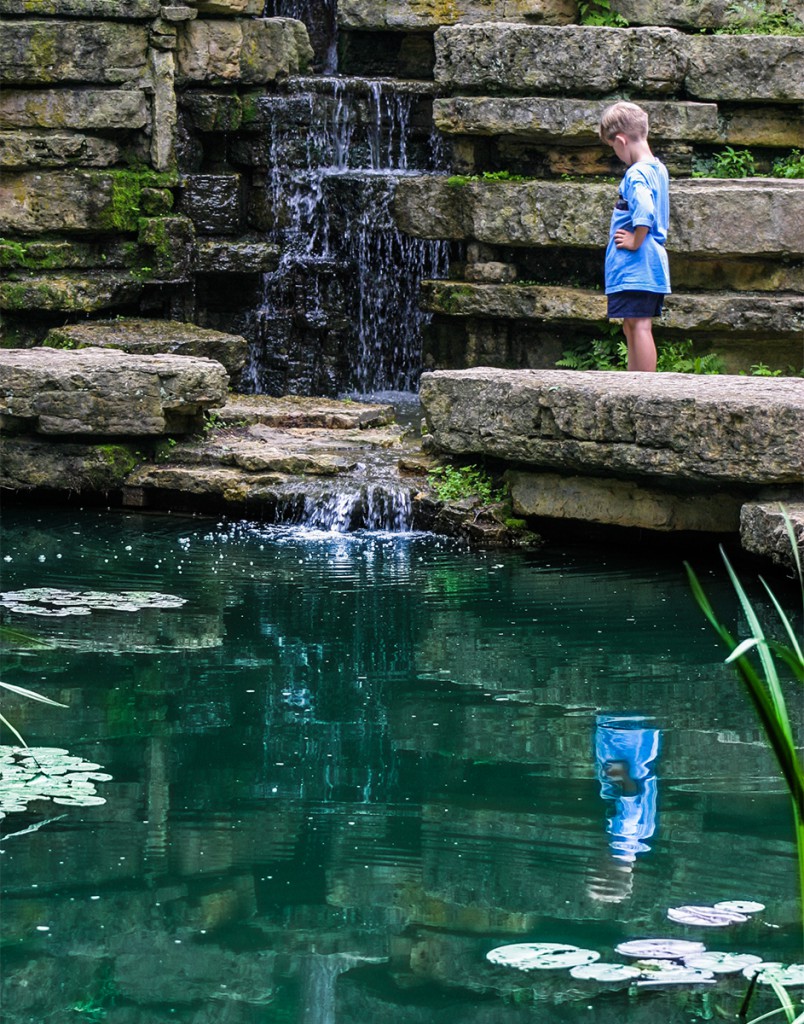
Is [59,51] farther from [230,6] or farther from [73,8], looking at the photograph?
[230,6]

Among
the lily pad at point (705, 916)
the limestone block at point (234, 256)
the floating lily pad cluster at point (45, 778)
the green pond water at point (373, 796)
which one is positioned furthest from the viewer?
the limestone block at point (234, 256)

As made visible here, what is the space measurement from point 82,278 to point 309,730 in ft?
19.9

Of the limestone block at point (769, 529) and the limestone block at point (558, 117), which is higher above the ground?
the limestone block at point (558, 117)

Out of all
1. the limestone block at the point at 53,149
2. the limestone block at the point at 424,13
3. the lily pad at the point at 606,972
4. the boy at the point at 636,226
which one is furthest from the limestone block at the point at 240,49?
the lily pad at the point at 606,972

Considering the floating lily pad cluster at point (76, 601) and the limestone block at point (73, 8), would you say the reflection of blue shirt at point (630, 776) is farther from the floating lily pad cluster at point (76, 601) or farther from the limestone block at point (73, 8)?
the limestone block at point (73, 8)

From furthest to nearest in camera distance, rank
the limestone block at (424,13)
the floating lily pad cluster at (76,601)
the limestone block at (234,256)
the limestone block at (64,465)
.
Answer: the limestone block at (424,13) < the limestone block at (234,256) < the limestone block at (64,465) < the floating lily pad cluster at (76,601)

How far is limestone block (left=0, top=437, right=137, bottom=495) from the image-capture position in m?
8.20

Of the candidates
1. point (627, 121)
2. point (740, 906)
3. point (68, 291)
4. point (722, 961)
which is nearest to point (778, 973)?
point (722, 961)

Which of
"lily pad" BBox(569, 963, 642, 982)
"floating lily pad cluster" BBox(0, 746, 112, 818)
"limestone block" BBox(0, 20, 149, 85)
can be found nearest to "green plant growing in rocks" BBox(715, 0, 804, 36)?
"limestone block" BBox(0, 20, 149, 85)

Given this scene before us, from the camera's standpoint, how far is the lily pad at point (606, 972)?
10.6 ft

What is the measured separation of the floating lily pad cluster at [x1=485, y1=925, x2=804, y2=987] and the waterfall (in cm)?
777

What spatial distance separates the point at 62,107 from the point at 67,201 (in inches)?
22.8

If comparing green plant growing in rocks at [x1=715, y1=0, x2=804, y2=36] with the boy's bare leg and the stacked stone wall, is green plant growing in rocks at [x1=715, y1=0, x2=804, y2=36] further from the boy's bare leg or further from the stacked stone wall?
the boy's bare leg

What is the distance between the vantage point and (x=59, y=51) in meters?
10.0
